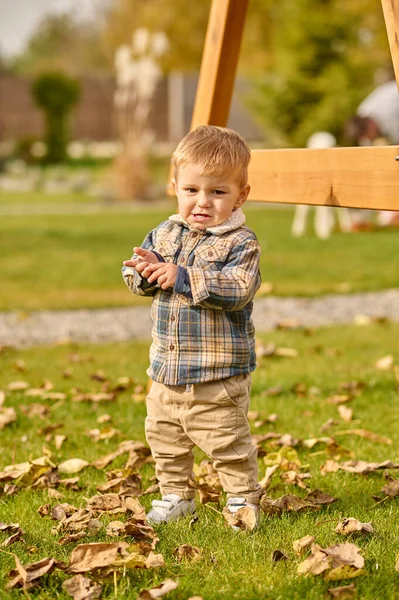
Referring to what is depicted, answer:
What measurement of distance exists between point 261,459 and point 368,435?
0.54m

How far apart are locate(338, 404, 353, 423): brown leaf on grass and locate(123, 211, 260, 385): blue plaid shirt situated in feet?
4.50

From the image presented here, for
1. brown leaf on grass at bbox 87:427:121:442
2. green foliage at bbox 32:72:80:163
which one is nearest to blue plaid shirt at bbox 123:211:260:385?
brown leaf on grass at bbox 87:427:121:442

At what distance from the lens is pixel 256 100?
72.0 ft

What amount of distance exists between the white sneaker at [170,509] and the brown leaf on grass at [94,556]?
16.1 inches

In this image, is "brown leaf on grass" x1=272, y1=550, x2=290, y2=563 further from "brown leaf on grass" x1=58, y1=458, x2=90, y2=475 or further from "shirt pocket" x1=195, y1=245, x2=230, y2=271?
"brown leaf on grass" x1=58, y1=458, x2=90, y2=475

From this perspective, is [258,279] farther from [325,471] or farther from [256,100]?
[256,100]

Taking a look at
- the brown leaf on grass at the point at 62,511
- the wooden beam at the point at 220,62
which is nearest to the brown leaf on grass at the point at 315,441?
the brown leaf on grass at the point at 62,511

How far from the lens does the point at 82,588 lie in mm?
2154

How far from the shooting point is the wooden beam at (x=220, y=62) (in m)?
3.58

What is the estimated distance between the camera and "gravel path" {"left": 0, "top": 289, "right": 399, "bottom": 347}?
605 cm

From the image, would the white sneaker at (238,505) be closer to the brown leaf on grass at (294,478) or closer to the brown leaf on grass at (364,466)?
the brown leaf on grass at (294,478)

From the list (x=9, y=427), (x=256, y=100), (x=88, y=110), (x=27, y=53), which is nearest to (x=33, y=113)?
(x=88, y=110)

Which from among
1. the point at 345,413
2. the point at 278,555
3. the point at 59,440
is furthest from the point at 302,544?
the point at 345,413

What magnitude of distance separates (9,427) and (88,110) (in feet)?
112
